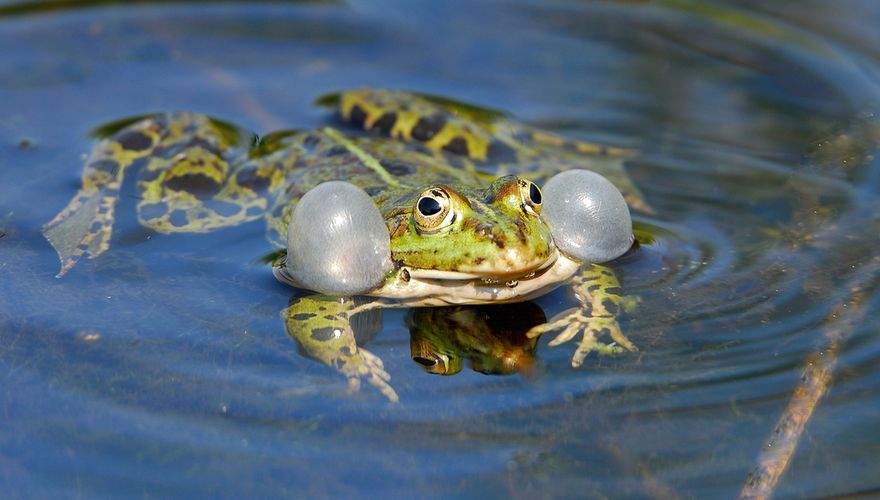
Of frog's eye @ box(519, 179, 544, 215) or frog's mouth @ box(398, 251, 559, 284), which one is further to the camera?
frog's eye @ box(519, 179, 544, 215)

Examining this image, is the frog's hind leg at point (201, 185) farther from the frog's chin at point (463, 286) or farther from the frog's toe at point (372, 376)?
the frog's toe at point (372, 376)

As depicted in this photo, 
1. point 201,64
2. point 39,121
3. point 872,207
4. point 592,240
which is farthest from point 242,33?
point 872,207

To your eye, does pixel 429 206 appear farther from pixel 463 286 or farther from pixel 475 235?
pixel 463 286

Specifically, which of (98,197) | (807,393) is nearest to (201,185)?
(98,197)

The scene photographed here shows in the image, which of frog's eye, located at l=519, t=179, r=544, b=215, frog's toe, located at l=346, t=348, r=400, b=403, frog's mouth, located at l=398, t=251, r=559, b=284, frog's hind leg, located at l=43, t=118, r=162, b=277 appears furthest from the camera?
frog's hind leg, located at l=43, t=118, r=162, b=277

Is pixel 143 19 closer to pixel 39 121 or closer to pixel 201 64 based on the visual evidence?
pixel 201 64

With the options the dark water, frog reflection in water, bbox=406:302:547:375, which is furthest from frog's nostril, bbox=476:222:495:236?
the dark water

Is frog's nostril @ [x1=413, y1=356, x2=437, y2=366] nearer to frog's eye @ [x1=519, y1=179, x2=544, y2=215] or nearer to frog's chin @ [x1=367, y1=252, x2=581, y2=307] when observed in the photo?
frog's chin @ [x1=367, y1=252, x2=581, y2=307]
